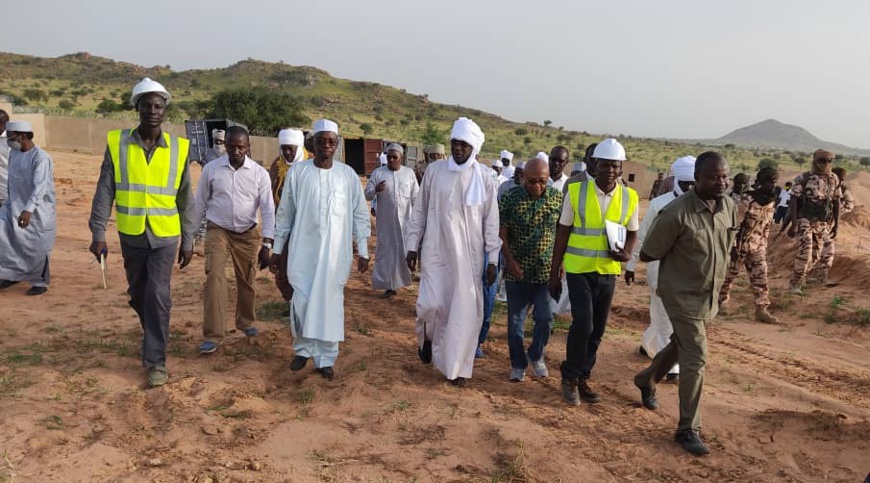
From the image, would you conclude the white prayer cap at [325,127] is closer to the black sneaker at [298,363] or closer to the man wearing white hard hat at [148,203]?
the man wearing white hard hat at [148,203]

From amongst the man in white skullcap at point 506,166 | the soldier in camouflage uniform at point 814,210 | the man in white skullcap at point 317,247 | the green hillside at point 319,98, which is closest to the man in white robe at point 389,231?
the man in white skullcap at point 506,166

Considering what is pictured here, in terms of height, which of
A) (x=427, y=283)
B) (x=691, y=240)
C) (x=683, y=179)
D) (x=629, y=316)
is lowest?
(x=629, y=316)

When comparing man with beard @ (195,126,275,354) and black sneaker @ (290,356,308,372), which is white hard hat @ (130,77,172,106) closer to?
man with beard @ (195,126,275,354)

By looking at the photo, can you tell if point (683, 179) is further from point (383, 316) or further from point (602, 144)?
point (383, 316)

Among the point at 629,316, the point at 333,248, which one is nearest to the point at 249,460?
the point at 333,248

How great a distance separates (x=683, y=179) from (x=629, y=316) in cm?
297

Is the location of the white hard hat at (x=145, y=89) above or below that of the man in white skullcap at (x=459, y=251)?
above

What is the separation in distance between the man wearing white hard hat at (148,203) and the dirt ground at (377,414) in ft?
1.61

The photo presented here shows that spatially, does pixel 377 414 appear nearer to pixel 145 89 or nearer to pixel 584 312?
pixel 584 312

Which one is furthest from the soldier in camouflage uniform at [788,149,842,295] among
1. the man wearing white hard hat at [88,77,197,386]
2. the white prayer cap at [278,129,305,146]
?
the man wearing white hard hat at [88,77,197,386]

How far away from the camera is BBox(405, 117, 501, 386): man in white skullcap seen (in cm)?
463

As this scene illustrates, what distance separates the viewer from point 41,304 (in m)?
6.61

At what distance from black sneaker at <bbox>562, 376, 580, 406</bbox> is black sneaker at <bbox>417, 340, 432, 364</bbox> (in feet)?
3.93

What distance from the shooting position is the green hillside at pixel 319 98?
44.2 m
